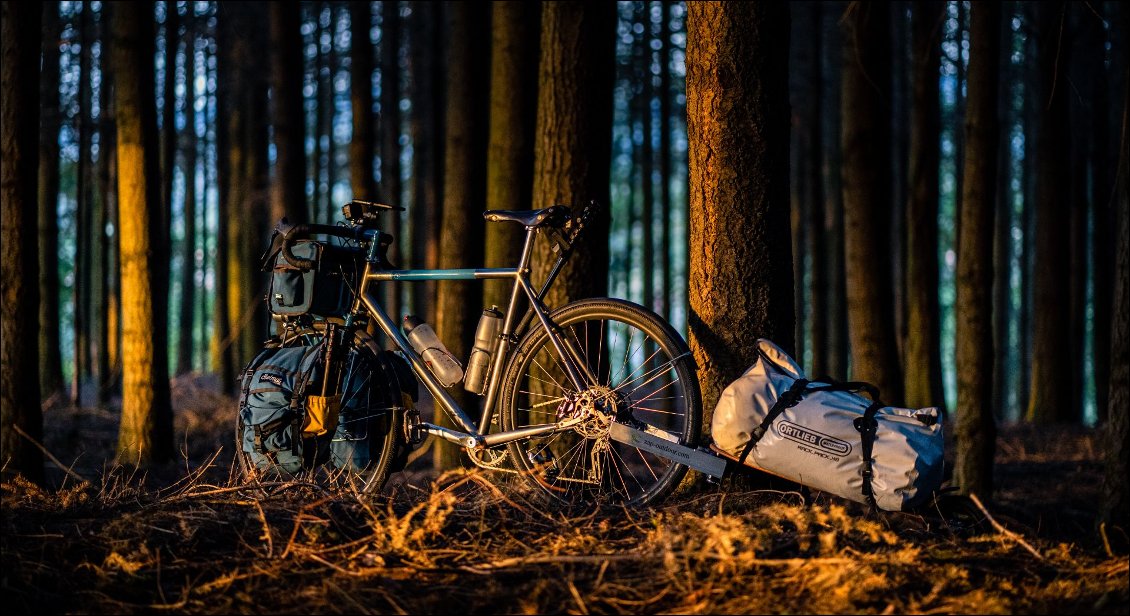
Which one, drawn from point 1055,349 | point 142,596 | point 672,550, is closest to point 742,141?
point 672,550

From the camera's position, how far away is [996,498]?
900 centimetres

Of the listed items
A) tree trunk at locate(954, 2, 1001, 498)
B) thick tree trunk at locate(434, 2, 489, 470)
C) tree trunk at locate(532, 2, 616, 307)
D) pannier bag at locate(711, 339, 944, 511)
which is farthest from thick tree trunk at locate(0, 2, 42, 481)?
tree trunk at locate(954, 2, 1001, 498)

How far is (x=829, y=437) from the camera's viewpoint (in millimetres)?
3977

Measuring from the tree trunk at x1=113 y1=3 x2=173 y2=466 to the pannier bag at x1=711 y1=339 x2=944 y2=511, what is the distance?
6128 millimetres

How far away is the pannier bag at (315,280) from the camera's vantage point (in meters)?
4.92

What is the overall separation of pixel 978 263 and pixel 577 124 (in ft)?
14.5

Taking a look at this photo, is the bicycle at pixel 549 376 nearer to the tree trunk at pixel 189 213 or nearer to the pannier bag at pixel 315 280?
the pannier bag at pixel 315 280

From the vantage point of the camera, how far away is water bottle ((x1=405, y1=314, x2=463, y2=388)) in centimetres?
483

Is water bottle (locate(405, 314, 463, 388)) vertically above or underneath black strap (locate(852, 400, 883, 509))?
above

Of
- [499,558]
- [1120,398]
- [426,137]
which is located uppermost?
[426,137]

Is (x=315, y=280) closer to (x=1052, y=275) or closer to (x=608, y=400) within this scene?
(x=608, y=400)

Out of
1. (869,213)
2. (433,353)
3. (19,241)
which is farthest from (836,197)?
(433,353)

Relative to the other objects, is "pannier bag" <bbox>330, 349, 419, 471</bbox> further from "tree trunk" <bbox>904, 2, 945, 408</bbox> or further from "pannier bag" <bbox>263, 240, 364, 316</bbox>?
"tree trunk" <bbox>904, 2, 945, 408</bbox>

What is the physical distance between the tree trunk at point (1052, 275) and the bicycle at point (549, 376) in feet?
35.7
